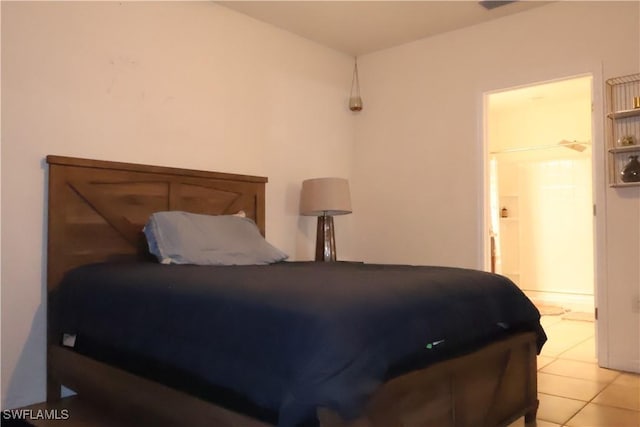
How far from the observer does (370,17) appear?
3789 mm

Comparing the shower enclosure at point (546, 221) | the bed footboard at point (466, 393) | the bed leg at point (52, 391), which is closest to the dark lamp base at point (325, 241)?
the bed footboard at point (466, 393)

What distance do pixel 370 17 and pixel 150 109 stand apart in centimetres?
182

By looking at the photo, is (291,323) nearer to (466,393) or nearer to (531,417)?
(466,393)

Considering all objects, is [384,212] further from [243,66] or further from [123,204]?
[123,204]

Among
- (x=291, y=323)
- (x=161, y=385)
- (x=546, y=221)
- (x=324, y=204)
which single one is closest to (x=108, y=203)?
(x=161, y=385)

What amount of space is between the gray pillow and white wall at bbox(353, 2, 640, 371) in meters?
1.59

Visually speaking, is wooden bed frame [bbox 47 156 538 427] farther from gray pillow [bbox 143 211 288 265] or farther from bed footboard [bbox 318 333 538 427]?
gray pillow [bbox 143 211 288 265]

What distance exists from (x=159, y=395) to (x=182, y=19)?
250 centimetres

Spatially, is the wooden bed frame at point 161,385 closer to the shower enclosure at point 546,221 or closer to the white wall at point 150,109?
Result: the white wall at point 150,109

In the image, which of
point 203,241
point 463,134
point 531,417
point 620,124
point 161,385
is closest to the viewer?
point 161,385

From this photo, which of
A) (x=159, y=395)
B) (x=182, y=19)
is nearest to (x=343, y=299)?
(x=159, y=395)

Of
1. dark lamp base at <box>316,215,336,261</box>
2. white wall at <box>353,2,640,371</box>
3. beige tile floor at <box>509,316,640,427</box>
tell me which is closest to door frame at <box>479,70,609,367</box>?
white wall at <box>353,2,640,371</box>

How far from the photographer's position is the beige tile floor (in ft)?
7.70

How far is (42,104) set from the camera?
261 cm
